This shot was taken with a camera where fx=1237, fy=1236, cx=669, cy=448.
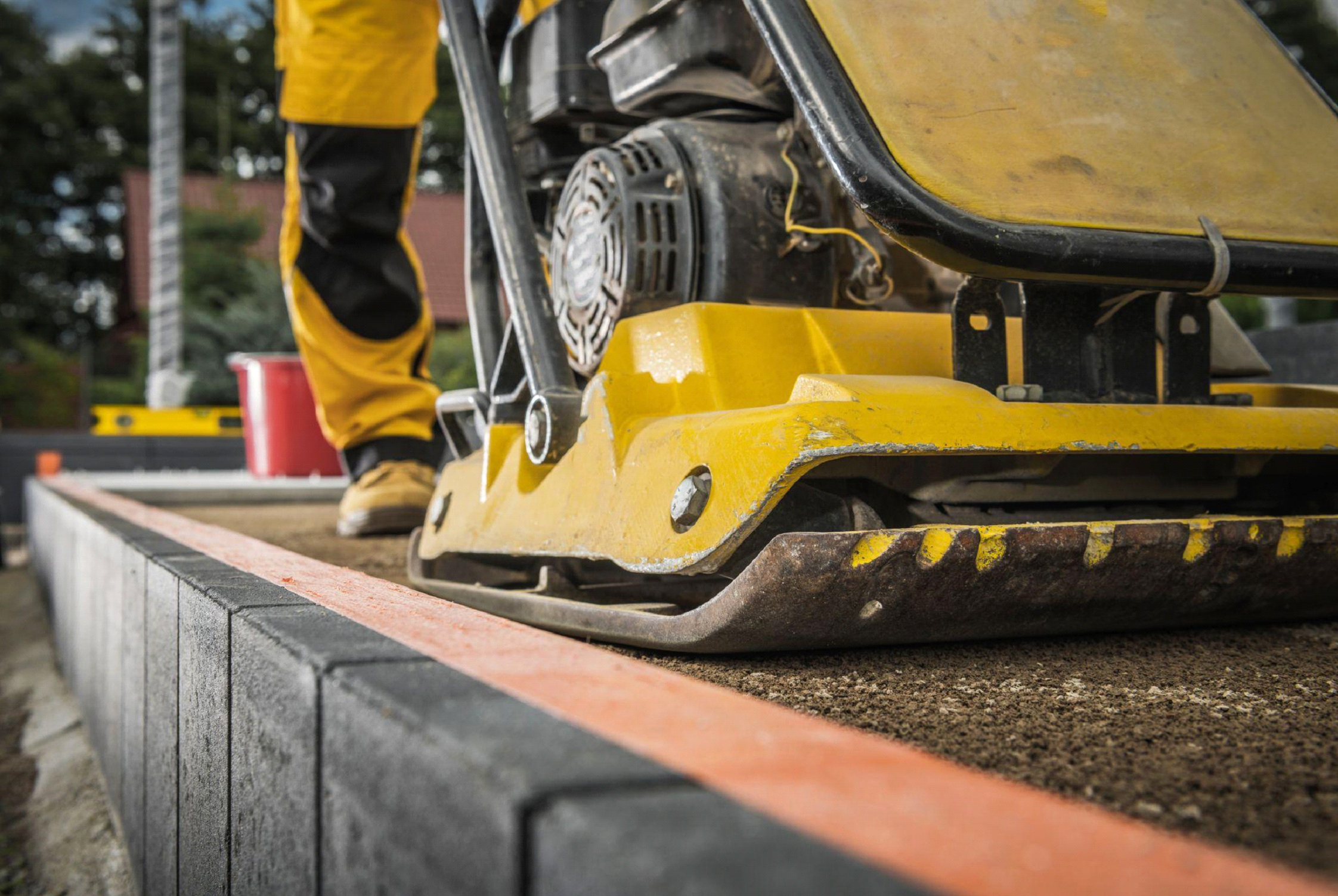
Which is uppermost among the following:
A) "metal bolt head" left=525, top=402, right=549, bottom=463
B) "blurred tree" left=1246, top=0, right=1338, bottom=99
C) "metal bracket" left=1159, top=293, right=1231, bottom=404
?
"blurred tree" left=1246, top=0, right=1338, bottom=99

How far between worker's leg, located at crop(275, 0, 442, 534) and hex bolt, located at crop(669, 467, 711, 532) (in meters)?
1.90

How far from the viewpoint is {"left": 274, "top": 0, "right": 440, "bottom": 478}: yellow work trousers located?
2941 mm

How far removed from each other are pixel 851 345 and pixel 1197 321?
436mm

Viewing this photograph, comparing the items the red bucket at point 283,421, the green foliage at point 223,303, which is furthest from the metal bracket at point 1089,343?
the green foliage at point 223,303

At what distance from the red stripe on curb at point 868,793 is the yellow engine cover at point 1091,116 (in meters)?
0.73

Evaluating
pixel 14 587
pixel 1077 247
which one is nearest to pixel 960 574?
pixel 1077 247

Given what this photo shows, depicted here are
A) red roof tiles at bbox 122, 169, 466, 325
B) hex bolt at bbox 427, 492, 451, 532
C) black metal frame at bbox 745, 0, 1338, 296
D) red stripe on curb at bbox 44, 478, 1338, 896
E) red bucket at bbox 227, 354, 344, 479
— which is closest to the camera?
red stripe on curb at bbox 44, 478, 1338, 896

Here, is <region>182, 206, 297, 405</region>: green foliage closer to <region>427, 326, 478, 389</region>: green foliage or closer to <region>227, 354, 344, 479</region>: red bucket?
<region>427, 326, 478, 389</region>: green foliage

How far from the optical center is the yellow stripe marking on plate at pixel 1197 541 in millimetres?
1327

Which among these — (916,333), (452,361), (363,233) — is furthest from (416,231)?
(916,333)

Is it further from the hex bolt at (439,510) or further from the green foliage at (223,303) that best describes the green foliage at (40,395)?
the hex bolt at (439,510)

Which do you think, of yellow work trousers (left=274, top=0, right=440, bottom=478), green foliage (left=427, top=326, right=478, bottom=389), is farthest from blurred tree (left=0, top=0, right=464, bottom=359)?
yellow work trousers (left=274, top=0, right=440, bottom=478)

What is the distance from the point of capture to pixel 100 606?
2.29m

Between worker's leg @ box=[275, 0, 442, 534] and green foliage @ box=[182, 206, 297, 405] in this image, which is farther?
green foliage @ box=[182, 206, 297, 405]
